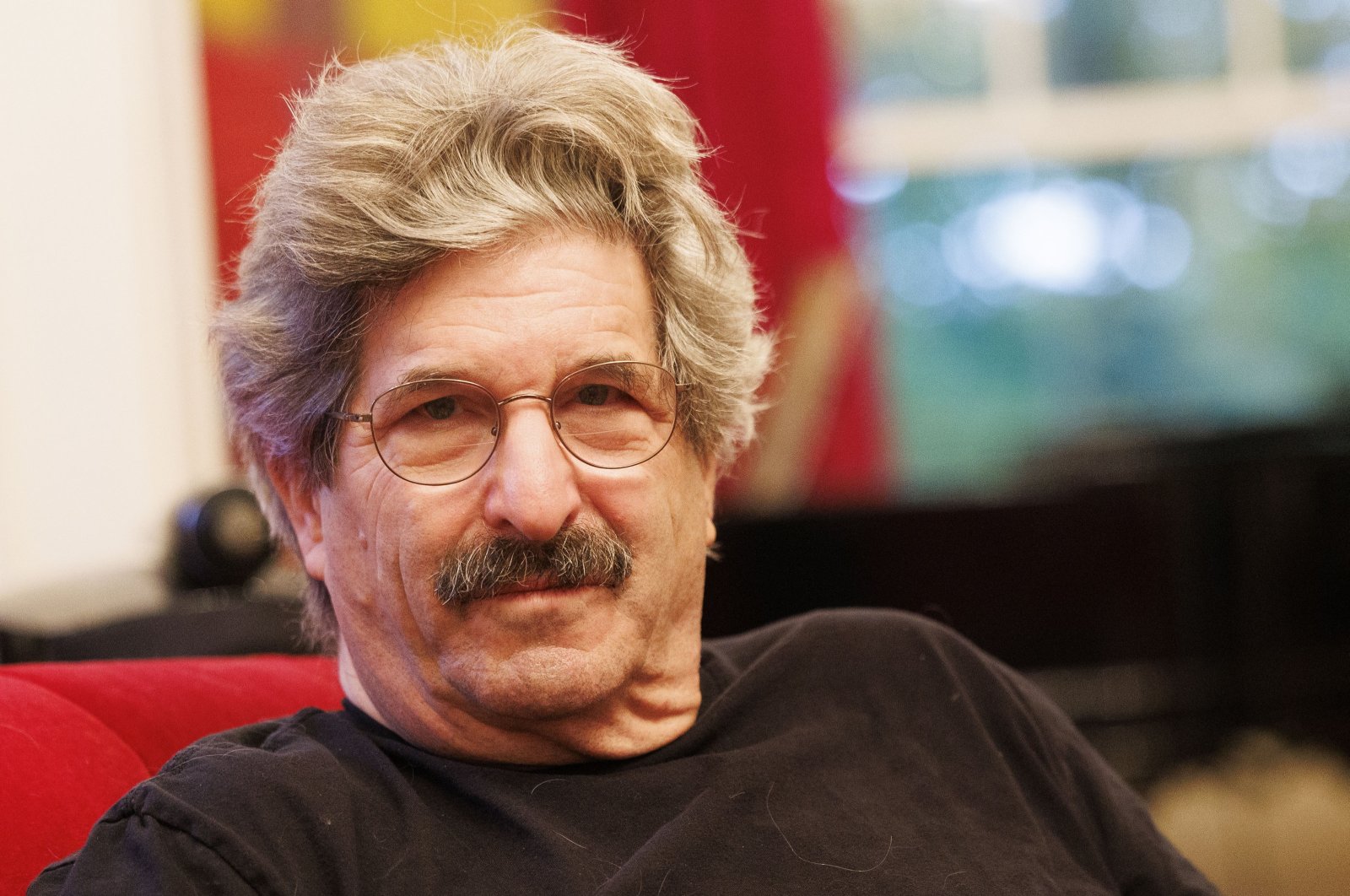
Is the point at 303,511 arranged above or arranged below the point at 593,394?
Result: below

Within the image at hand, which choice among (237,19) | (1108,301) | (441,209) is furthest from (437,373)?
(1108,301)

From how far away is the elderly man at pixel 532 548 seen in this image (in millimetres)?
1082

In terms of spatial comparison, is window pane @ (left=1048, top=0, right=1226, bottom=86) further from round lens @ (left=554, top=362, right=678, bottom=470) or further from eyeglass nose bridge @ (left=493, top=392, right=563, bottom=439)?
eyeglass nose bridge @ (left=493, top=392, right=563, bottom=439)

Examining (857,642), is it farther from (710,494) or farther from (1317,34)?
(1317,34)

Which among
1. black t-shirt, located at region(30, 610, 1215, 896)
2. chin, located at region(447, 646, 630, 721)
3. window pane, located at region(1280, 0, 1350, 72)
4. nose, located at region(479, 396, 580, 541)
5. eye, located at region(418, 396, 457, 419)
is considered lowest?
black t-shirt, located at region(30, 610, 1215, 896)

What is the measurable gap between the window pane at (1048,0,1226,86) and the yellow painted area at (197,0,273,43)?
222cm

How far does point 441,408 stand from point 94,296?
2.05m

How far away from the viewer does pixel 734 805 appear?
1133mm

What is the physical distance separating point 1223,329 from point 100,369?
9.93ft

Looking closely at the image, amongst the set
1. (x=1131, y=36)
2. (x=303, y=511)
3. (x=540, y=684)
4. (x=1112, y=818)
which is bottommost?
(x=1112, y=818)

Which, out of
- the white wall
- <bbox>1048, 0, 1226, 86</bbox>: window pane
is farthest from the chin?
<bbox>1048, 0, 1226, 86</bbox>: window pane

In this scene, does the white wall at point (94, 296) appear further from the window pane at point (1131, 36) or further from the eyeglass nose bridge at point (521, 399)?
the window pane at point (1131, 36)

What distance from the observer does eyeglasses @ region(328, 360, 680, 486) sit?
1.12 meters

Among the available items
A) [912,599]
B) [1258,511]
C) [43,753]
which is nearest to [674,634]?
[43,753]
